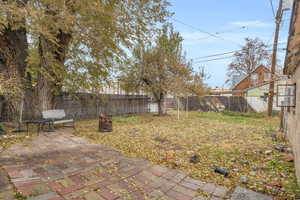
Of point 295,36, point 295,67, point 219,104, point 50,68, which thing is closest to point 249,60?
point 219,104

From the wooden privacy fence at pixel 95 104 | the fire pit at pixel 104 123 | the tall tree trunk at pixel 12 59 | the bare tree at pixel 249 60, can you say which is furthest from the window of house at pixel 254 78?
the tall tree trunk at pixel 12 59

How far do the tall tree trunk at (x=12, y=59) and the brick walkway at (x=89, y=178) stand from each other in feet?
10.9

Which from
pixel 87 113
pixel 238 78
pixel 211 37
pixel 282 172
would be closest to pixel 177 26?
pixel 211 37

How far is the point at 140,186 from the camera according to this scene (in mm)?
2254

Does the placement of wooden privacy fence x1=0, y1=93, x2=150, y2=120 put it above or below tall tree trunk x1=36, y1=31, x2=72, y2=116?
below

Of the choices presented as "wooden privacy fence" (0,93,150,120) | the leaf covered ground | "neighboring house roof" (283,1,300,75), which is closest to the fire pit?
the leaf covered ground

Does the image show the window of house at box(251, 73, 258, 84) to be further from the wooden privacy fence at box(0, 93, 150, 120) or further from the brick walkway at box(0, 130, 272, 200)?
the brick walkway at box(0, 130, 272, 200)

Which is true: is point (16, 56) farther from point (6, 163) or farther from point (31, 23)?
point (6, 163)

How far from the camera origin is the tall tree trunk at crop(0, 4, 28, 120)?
5441 mm

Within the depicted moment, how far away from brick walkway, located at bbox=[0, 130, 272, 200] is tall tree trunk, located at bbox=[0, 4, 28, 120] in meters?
3.34

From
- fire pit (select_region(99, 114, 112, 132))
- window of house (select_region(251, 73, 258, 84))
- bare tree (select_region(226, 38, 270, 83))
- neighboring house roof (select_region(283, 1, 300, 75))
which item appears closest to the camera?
neighboring house roof (select_region(283, 1, 300, 75))

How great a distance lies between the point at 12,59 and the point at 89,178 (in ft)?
18.8

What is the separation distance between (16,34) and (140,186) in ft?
21.6

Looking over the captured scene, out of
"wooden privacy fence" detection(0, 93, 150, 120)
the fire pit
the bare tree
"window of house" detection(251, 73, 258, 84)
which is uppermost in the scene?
the bare tree
